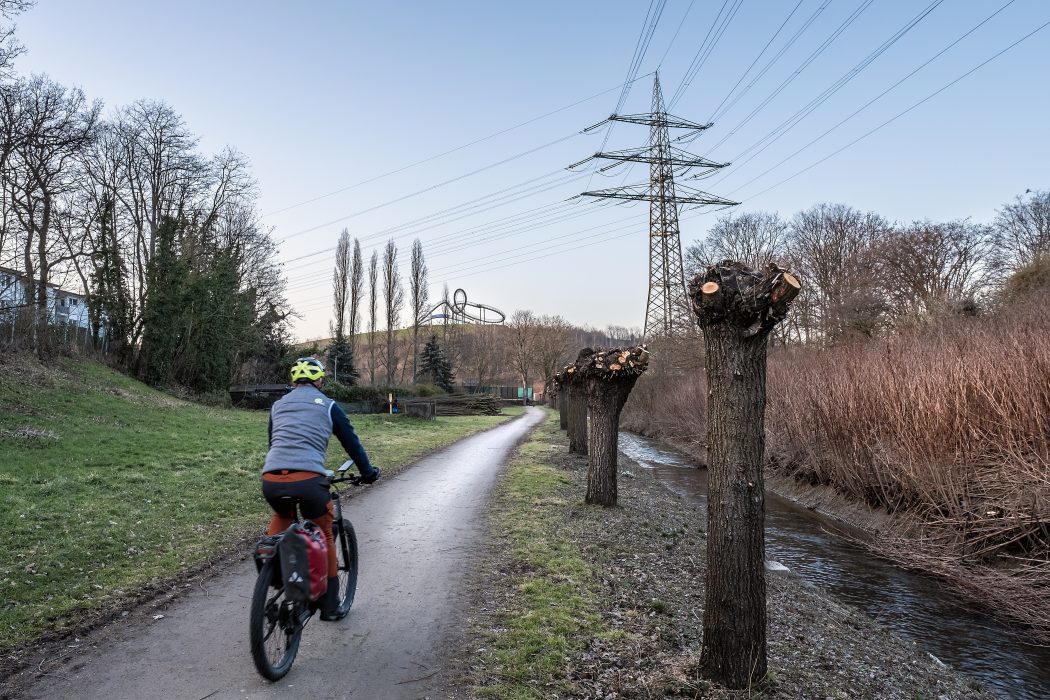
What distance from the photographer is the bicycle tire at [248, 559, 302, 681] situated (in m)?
3.83

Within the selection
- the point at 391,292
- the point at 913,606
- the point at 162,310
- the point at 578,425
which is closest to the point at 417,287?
the point at 391,292

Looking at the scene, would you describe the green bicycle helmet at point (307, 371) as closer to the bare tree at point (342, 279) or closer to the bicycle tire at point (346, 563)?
the bicycle tire at point (346, 563)

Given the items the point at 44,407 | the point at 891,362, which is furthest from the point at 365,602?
the point at 44,407

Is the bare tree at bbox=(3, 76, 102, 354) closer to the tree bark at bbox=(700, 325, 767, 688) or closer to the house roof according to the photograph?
the house roof

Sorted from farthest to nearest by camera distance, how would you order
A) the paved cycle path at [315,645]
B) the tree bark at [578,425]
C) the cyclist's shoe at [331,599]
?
the tree bark at [578,425] < the cyclist's shoe at [331,599] < the paved cycle path at [315,645]

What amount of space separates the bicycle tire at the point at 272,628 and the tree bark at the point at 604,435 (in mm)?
6664

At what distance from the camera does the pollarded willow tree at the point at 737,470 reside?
421 cm

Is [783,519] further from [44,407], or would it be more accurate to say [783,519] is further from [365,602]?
[44,407]

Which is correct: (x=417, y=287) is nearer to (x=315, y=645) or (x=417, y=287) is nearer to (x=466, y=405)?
(x=466, y=405)

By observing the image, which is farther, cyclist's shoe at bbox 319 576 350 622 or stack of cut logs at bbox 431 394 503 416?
stack of cut logs at bbox 431 394 503 416

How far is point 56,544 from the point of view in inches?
261

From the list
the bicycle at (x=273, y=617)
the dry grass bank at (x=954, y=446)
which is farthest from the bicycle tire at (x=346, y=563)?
the dry grass bank at (x=954, y=446)

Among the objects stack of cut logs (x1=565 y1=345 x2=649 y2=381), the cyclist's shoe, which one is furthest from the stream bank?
stack of cut logs (x1=565 y1=345 x2=649 y2=381)

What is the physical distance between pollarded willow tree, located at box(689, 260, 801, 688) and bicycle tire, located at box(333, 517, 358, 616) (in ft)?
9.02
